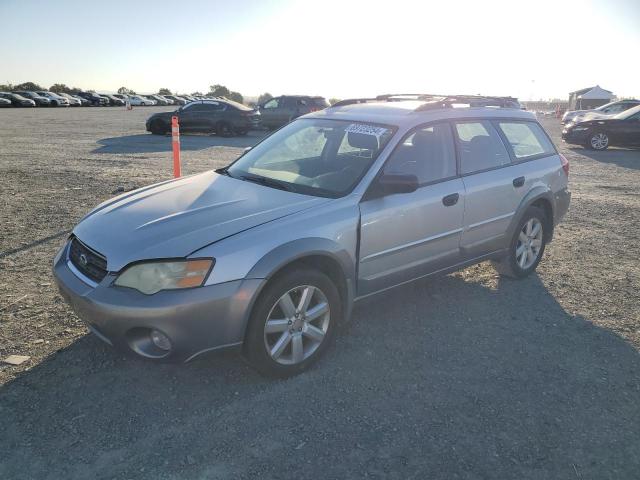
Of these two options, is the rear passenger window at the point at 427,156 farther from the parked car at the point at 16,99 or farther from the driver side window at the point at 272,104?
the parked car at the point at 16,99

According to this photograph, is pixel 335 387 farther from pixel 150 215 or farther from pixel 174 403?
pixel 150 215

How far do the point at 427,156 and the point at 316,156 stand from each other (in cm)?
90

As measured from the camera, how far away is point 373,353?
372 centimetres

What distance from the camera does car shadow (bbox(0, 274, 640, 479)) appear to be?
8.62 ft

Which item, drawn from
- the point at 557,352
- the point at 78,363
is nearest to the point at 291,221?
the point at 78,363

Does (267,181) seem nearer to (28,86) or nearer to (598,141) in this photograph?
(598,141)

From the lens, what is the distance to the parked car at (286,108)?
70.9 feet

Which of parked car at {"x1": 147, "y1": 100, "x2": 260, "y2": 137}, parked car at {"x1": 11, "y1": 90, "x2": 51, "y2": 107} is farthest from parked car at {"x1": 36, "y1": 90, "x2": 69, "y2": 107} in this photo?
parked car at {"x1": 147, "y1": 100, "x2": 260, "y2": 137}

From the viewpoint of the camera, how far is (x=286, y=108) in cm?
2192

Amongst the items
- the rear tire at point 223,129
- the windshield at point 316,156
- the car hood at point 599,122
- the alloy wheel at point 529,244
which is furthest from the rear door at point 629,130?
the windshield at point 316,156

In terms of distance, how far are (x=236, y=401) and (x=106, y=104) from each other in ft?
209

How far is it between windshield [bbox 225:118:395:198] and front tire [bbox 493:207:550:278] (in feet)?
6.29

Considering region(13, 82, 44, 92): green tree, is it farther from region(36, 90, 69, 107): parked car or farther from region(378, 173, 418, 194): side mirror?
region(378, 173, 418, 194): side mirror

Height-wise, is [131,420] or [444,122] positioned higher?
[444,122]
